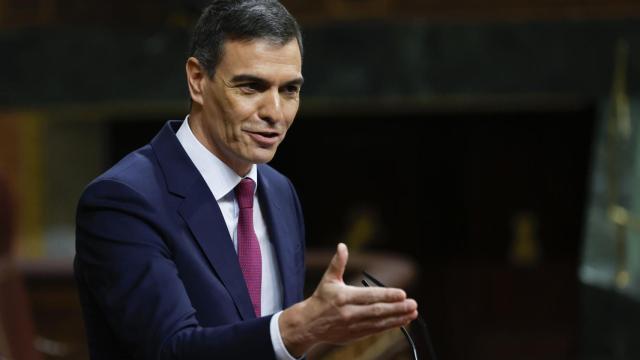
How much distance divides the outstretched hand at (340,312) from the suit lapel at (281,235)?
353mm

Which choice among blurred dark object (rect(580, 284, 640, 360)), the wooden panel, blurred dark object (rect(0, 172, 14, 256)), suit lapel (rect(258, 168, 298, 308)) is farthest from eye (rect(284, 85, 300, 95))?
the wooden panel

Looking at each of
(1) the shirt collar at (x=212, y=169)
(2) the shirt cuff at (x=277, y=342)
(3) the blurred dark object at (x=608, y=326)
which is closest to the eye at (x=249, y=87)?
(1) the shirt collar at (x=212, y=169)

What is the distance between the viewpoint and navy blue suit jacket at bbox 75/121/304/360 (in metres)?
1.60

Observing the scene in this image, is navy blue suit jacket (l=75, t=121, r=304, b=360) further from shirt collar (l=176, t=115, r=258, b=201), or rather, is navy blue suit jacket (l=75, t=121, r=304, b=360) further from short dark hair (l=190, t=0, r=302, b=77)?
short dark hair (l=190, t=0, r=302, b=77)

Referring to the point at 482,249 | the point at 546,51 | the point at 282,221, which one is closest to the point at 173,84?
the point at 546,51

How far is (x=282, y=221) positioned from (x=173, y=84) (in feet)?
17.8

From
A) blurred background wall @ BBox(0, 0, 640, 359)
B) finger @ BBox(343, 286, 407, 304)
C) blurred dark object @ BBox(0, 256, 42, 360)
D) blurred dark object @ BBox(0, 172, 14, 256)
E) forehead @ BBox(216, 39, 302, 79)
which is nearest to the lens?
finger @ BBox(343, 286, 407, 304)

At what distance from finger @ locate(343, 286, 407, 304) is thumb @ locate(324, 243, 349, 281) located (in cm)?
3

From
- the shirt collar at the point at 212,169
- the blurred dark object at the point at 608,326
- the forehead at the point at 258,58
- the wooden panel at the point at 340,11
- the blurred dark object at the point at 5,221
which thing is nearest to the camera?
the forehead at the point at 258,58

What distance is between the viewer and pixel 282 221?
1.99 meters

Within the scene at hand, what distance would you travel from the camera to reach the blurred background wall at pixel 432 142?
6.86 meters

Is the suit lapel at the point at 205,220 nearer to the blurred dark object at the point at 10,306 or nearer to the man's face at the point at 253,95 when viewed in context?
the man's face at the point at 253,95

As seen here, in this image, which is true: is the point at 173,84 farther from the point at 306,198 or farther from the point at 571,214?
the point at 571,214

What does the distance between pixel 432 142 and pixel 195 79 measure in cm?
831
